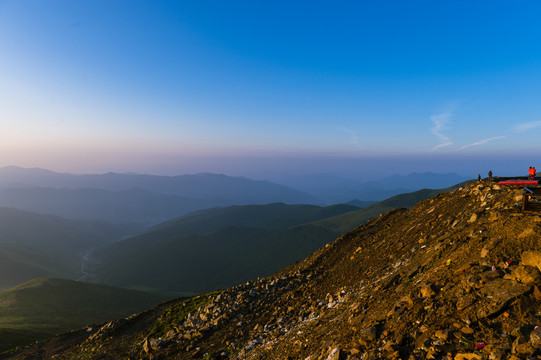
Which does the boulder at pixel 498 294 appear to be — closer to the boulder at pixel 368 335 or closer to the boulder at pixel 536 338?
the boulder at pixel 536 338

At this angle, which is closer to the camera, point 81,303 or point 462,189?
point 462,189

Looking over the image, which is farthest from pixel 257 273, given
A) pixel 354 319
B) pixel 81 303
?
pixel 354 319

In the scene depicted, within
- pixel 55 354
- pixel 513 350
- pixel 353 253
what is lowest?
pixel 55 354

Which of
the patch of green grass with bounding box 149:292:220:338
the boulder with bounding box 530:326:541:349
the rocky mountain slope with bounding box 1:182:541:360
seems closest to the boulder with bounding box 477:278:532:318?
the rocky mountain slope with bounding box 1:182:541:360

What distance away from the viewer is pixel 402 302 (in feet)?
30.2

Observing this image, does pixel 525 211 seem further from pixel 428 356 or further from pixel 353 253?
pixel 353 253

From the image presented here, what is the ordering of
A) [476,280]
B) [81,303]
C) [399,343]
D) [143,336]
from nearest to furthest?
[399,343] < [476,280] < [143,336] < [81,303]

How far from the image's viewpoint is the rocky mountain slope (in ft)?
22.4

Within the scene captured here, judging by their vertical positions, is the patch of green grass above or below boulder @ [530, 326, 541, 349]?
below

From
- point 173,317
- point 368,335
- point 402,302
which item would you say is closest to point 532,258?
point 402,302

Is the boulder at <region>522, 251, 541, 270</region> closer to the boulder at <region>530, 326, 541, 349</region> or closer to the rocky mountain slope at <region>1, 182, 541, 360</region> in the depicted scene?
the rocky mountain slope at <region>1, 182, 541, 360</region>

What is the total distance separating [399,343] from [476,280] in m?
3.48

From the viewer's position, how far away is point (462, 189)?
845 inches

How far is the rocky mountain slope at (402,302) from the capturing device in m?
6.83
